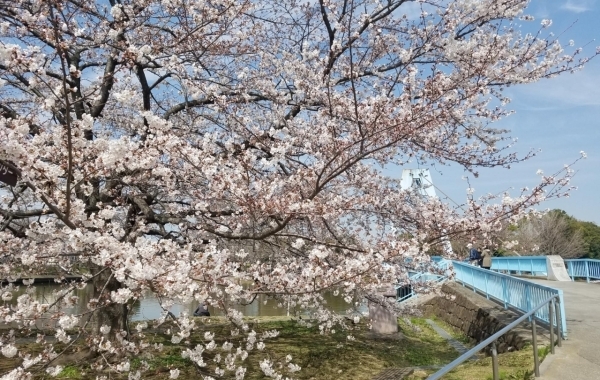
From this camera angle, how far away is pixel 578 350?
702 centimetres

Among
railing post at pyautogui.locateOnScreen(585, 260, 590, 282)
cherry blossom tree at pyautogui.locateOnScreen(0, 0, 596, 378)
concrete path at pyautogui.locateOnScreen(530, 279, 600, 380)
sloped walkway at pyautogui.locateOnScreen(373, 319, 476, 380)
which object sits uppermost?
cherry blossom tree at pyautogui.locateOnScreen(0, 0, 596, 378)

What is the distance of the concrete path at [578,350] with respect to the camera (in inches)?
232

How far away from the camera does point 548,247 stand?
4084cm

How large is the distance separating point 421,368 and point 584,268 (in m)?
11.9

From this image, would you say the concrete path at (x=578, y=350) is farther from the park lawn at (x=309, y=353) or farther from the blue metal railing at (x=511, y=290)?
the park lawn at (x=309, y=353)

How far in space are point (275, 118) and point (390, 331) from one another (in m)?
7.59

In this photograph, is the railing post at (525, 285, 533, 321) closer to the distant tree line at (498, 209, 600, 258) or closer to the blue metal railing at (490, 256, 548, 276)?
the blue metal railing at (490, 256, 548, 276)

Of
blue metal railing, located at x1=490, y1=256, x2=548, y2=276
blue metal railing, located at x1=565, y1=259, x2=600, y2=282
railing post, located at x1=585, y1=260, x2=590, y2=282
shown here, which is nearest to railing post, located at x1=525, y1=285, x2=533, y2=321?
blue metal railing, located at x1=565, y1=259, x2=600, y2=282

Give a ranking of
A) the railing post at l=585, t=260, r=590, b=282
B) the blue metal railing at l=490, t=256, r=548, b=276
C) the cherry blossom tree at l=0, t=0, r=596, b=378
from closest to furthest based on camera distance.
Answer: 1. the cherry blossom tree at l=0, t=0, r=596, b=378
2. the railing post at l=585, t=260, r=590, b=282
3. the blue metal railing at l=490, t=256, r=548, b=276

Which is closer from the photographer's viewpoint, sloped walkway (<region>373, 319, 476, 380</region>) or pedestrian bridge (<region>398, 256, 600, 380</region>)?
pedestrian bridge (<region>398, 256, 600, 380</region>)

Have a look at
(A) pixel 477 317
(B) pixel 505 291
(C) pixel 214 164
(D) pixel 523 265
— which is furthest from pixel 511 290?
(D) pixel 523 265

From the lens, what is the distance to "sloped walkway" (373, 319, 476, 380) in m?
7.61

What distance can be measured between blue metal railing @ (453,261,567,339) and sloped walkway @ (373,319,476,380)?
154 centimetres

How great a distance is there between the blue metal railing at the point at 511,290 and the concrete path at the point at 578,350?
1.13 feet
